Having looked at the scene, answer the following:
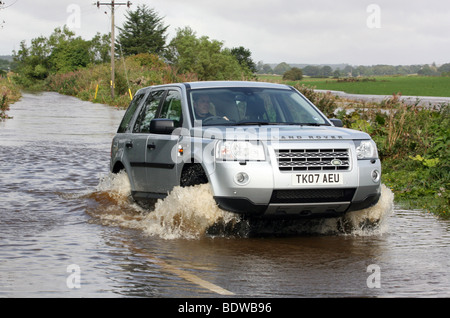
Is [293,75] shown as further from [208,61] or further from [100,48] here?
[208,61]

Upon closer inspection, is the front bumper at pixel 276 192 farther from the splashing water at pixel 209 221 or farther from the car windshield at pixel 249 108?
the car windshield at pixel 249 108

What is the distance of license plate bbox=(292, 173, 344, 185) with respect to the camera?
8.02 metres

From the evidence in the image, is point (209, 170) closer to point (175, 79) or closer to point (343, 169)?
point (343, 169)

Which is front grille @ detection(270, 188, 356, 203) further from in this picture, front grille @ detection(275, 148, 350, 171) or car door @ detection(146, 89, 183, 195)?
car door @ detection(146, 89, 183, 195)

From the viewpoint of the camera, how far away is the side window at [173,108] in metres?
9.40

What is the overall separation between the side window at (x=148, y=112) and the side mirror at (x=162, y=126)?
938 millimetres

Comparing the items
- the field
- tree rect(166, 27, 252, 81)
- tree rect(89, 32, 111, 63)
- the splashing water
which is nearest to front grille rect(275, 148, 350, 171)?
the splashing water

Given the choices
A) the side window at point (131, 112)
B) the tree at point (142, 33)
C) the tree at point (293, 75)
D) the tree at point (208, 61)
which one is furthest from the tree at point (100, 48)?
the side window at point (131, 112)

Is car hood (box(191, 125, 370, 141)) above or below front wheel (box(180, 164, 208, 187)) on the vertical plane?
above

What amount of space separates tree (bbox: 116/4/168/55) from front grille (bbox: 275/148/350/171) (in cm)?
10745

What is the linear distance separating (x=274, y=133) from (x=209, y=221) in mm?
1137

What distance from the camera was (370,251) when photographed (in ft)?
26.3

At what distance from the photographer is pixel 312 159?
8.15 meters

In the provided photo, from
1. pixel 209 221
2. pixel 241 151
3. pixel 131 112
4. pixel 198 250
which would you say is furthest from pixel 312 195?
pixel 131 112
